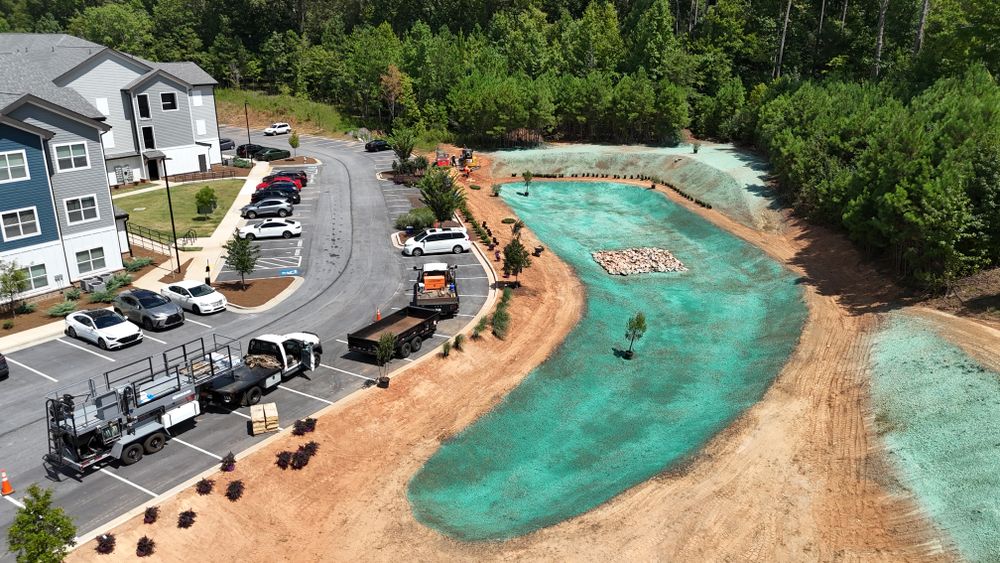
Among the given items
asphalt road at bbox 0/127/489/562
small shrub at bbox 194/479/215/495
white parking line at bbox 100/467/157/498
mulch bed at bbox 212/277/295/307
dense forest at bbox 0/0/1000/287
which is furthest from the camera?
dense forest at bbox 0/0/1000/287

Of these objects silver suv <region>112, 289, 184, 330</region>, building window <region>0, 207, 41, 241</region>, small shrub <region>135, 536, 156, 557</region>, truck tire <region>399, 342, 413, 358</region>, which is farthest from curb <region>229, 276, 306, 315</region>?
small shrub <region>135, 536, 156, 557</region>

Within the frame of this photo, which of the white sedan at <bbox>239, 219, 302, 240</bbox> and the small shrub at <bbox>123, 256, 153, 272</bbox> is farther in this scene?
the white sedan at <bbox>239, 219, 302, 240</bbox>

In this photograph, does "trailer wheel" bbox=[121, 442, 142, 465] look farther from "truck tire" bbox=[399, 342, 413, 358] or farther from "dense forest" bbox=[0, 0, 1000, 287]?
"dense forest" bbox=[0, 0, 1000, 287]

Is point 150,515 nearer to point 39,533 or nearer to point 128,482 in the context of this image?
point 128,482

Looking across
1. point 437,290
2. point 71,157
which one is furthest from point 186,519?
point 71,157

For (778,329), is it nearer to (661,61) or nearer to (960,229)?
(960,229)
